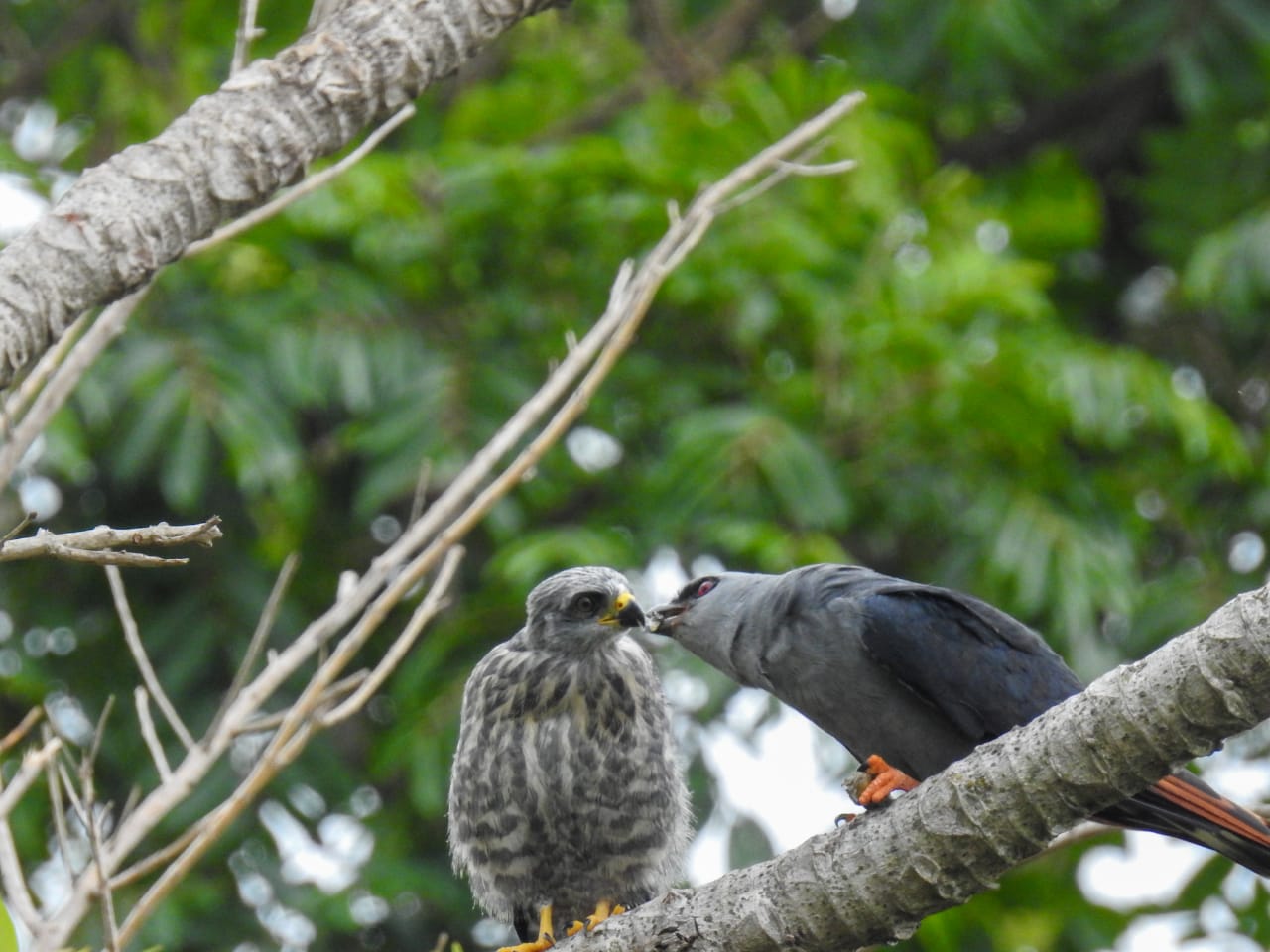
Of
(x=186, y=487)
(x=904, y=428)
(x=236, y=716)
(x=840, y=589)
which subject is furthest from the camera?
(x=904, y=428)

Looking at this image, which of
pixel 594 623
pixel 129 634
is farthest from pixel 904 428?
pixel 129 634

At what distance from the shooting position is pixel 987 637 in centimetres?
363

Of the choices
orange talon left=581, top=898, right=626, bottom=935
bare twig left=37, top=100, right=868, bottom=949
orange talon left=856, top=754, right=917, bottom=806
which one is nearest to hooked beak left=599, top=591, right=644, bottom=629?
orange talon left=581, top=898, right=626, bottom=935

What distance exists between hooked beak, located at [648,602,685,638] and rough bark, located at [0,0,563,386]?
1.80 metres

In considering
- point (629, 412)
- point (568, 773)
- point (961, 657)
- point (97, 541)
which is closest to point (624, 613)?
point (568, 773)

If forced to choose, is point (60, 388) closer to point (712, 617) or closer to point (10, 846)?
point (10, 846)

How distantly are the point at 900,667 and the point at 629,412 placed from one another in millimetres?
3514

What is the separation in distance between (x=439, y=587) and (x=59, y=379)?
881mm

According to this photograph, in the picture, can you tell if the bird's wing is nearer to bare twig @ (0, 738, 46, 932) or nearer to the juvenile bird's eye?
the juvenile bird's eye

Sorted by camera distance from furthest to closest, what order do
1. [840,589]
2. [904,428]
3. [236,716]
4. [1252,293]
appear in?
[1252,293] < [904,428] < [840,589] < [236,716]

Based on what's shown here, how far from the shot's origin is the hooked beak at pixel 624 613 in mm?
4410

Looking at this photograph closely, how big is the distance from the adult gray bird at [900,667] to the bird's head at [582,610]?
53 cm

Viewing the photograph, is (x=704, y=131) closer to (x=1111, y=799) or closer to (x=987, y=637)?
(x=987, y=637)

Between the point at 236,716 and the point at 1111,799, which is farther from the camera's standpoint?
the point at 236,716
